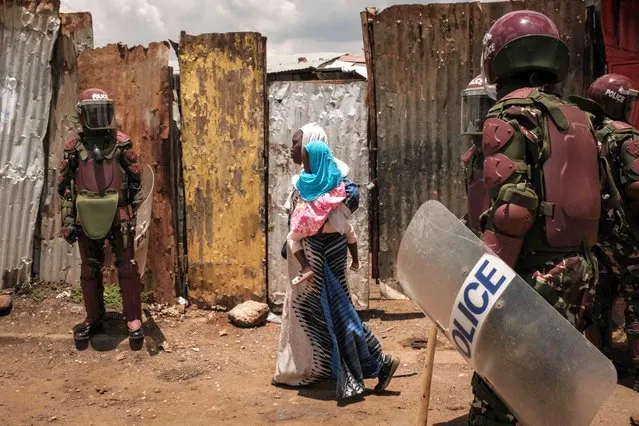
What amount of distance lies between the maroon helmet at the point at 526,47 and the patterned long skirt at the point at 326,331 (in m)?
1.95

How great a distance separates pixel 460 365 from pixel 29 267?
4.03m

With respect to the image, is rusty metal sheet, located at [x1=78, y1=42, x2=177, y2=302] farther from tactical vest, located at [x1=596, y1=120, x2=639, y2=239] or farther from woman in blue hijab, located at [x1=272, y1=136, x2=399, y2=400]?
tactical vest, located at [x1=596, y1=120, x2=639, y2=239]

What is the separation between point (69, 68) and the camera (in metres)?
6.54

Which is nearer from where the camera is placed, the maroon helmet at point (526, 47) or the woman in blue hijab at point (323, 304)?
the maroon helmet at point (526, 47)

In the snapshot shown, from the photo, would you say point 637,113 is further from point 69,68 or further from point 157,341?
point 69,68

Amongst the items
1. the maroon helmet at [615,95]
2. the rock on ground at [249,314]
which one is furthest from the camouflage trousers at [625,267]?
the rock on ground at [249,314]

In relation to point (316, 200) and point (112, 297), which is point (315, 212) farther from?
point (112, 297)

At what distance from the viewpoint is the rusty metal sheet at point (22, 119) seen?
6.45m

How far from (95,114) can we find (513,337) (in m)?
4.01

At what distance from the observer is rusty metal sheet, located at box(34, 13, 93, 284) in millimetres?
6531

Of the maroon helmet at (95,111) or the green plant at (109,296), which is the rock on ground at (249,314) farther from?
the maroon helmet at (95,111)

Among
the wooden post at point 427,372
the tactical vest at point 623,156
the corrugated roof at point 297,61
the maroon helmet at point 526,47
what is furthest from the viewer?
the corrugated roof at point 297,61

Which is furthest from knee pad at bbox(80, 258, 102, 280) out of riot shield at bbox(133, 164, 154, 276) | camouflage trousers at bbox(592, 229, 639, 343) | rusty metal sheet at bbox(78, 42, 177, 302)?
camouflage trousers at bbox(592, 229, 639, 343)

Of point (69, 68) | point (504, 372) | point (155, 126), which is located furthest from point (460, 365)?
point (69, 68)
